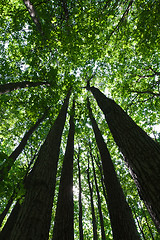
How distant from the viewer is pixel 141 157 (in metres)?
2.11

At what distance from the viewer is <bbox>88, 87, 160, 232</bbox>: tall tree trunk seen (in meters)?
1.73

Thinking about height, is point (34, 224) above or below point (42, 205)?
below

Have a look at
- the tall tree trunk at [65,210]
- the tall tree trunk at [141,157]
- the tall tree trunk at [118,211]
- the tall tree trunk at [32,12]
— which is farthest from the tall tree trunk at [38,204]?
the tall tree trunk at [32,12]

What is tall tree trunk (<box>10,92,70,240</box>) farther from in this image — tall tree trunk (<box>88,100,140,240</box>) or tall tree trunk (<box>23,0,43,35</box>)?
tall tree trunk (<box>23,0,43,35</box>)

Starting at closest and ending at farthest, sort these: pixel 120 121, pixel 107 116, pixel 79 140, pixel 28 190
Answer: pixel 28 190 → pixel 120 121 → pixel 107 116 → pixel 79 140

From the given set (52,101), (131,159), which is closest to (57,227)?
(131,159)

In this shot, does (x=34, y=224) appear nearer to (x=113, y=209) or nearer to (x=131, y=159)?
(x=131, y=159)

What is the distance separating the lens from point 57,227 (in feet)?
13.7

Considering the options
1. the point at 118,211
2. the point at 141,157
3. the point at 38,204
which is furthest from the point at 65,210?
the point at 141,157

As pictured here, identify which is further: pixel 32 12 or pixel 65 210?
pixel 32 12

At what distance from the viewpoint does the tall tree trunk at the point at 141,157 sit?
173 centimetres

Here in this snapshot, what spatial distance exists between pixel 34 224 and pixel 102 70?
1252 cm

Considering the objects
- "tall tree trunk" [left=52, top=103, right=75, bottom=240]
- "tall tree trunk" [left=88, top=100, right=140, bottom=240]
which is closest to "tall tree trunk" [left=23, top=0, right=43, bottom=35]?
"tall tree trunk" [left=52, top=103, right=75, bottom=240]

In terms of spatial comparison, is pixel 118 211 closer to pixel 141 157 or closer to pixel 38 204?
pixel 38 204
